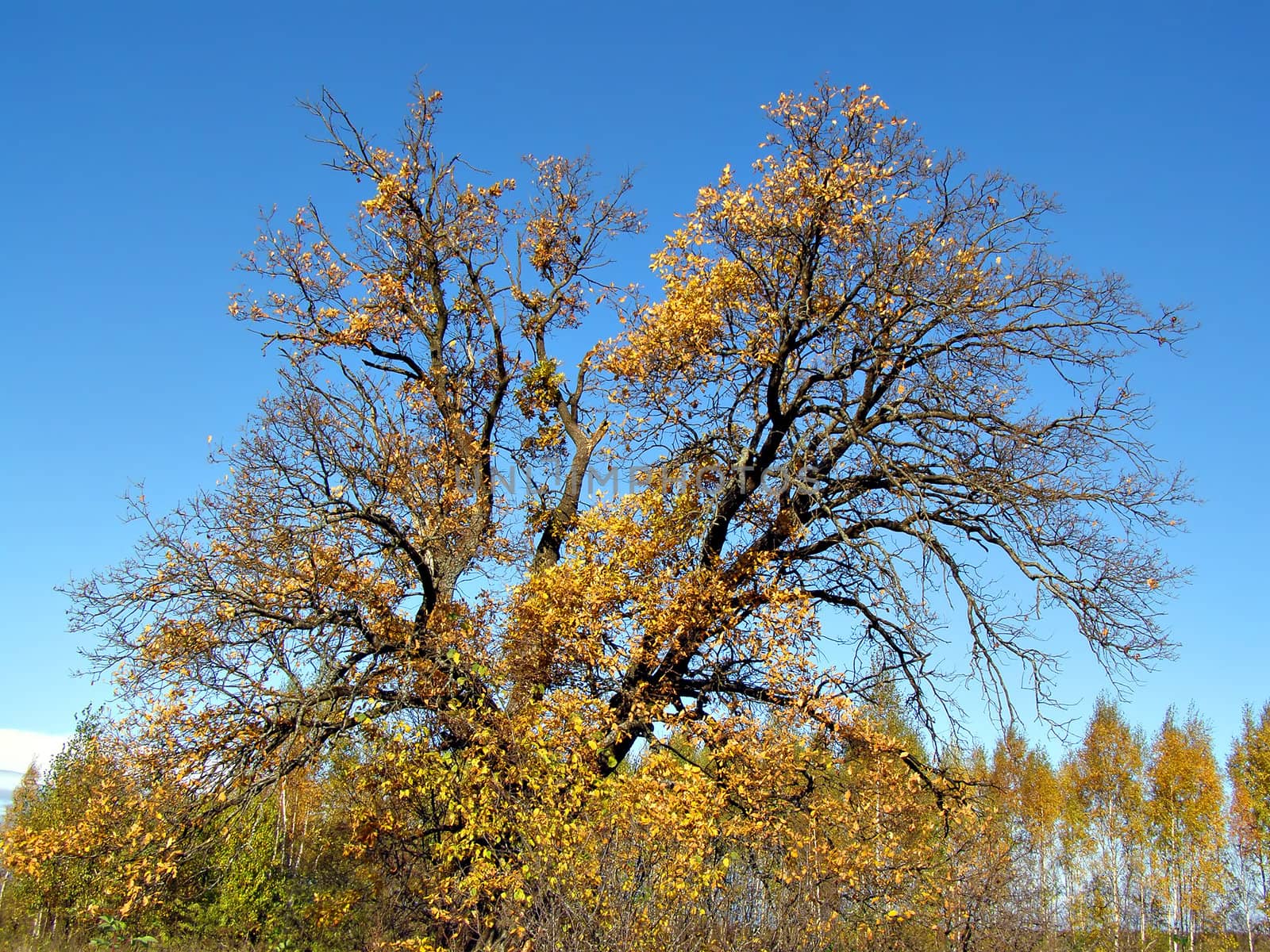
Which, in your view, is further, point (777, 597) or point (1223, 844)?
point (1223, 844)

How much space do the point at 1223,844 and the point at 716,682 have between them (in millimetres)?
37691

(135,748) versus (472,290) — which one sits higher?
(472,290)

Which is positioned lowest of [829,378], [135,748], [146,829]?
[146,829]

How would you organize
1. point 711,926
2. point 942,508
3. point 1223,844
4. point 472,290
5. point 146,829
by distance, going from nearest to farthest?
point 711,926 < point 146,829 < point 942,508 < point 472,290 < point 1223,844

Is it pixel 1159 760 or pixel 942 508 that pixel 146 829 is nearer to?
pixel 942 508

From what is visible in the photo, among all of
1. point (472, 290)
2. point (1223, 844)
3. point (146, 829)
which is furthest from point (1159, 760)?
point (146, 829)

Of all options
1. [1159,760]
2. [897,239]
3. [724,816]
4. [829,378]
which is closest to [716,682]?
[724,816]

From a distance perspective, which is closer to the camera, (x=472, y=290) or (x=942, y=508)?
(x=942, y=508)

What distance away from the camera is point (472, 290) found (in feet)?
56.8

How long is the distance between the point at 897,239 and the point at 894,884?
9.12 m

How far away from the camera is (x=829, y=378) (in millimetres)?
13555

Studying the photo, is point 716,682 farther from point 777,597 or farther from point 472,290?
point 472,290

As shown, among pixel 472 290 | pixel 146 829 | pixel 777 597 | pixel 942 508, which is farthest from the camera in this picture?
pixel 472 290

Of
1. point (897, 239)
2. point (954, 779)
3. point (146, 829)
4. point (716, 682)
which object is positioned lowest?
point (146, 829)
